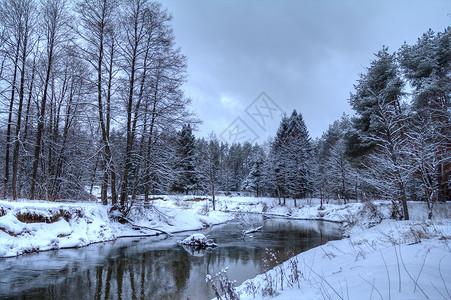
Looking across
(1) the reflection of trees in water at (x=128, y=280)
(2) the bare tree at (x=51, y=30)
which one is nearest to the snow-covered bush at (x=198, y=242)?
(1) the reflection of trees in water at (x=128, y=280)

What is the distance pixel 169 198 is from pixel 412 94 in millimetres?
29285

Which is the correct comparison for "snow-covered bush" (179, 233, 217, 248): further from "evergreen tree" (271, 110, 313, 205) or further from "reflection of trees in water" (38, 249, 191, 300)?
"evergreen tree" (271, 110, 313, 205)

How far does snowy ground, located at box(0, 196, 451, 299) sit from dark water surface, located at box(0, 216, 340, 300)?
0.86 metres

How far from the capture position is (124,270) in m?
7.07

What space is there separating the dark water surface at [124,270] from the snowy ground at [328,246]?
859mm

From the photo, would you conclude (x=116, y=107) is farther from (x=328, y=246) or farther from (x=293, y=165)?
(x=293, y=165)

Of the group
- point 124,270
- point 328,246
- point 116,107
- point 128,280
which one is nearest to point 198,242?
point 124,270

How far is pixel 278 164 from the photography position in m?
35.0

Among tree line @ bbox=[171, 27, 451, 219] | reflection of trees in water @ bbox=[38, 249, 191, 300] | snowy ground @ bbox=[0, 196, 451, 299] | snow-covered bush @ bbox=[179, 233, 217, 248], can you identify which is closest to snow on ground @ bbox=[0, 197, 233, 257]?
snowy ground @ bbox=[0, 196, 451, 299]

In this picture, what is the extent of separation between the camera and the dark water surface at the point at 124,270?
17.7ft

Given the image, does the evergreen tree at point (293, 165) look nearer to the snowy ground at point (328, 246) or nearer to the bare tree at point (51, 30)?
the snowy ground at point (328, 246)

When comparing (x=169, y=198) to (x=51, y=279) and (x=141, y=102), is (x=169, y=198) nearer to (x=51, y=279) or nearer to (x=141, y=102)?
(x=141, y=102)

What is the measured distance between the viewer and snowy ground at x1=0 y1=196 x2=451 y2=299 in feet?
9.32

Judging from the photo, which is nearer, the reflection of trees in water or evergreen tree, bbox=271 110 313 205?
the reflection of trees in water
